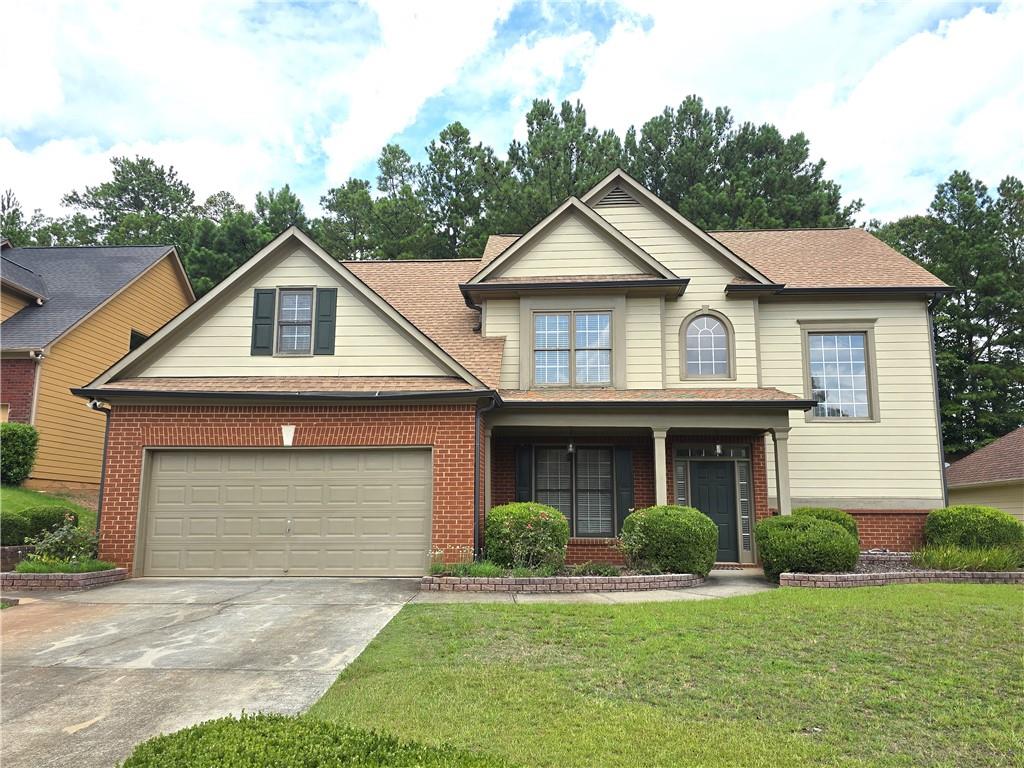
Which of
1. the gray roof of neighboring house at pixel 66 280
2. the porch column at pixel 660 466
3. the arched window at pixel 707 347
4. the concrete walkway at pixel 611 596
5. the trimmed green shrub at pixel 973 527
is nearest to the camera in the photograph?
the concrete walkway at pixel 611 596

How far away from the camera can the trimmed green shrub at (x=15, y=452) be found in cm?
1550

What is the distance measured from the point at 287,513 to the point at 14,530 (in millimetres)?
4750

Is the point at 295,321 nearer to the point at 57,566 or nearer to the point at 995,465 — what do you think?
the point at 57,566

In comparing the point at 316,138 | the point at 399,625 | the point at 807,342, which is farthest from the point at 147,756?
the point at 316,138

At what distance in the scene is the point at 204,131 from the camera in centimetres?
1268

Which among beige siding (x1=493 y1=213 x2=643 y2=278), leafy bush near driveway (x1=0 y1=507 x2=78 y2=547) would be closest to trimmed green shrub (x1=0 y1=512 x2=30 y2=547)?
leafy bush near driveway (x1=0 y1=507 x2=78 y2=547)

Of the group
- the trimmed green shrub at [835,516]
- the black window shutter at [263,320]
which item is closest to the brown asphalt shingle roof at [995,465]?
the trimmed green shrub at [835,516]

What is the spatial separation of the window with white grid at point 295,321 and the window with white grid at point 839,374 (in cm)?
1079

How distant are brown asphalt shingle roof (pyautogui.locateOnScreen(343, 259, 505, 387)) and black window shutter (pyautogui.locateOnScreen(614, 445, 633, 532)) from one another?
3.20 metres

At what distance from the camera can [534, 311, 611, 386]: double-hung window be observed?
1405cm

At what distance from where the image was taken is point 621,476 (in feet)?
46.5

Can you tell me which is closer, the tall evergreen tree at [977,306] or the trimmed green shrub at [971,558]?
the trimmed green shrub at [971,558]

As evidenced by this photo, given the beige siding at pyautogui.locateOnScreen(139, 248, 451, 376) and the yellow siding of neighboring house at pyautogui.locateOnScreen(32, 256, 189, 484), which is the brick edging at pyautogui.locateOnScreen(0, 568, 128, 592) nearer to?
the beige siding at pyautogui.locateOnScreen(139, 248, 451, 376)

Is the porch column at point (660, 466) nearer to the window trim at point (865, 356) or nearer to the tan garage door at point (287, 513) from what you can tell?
the window trim at point (865, 356)
